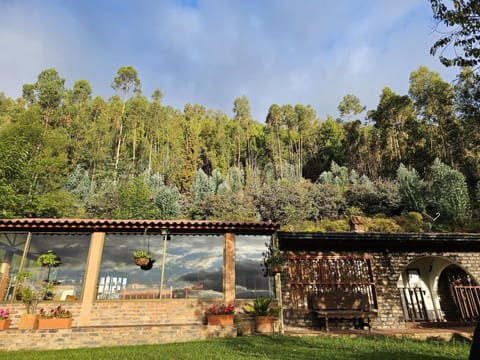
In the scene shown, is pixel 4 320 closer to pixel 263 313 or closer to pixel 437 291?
pixel 263 313

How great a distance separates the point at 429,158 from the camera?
2861 centimetres

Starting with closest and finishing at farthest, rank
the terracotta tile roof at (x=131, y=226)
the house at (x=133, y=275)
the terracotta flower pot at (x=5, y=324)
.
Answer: the terracotta flower pot at (x=5, y=324), the house at (x=133, y=275), the terracotta tile roof at (x=131, y=226)

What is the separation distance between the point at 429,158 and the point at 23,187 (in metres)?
34.1

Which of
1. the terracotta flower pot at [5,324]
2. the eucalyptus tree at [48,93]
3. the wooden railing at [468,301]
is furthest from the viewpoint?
the eucalyptus tree at [48,93]

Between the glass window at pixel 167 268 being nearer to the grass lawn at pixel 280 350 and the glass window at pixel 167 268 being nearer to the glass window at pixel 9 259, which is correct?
the glass window at pixel 9 259

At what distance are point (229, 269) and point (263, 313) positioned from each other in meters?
1.50

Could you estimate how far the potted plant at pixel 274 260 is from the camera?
8188 millimetres

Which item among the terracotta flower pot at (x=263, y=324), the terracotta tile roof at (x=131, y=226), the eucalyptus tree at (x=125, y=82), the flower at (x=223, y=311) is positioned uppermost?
the eucalyptus tree at (x=125, y=82)

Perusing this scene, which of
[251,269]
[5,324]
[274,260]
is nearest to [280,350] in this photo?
[274,260]

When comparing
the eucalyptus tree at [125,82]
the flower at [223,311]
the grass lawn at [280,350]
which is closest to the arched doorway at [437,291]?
the grass lawn at [280,350]

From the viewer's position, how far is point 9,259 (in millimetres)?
10039

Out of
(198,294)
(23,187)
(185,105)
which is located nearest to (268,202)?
(198,294)

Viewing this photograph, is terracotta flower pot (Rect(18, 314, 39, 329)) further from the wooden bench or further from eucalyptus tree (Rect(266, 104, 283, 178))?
eucalyptus tree (Rect(266, 104, 283, 178))

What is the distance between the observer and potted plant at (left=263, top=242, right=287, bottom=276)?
26.9 ft
